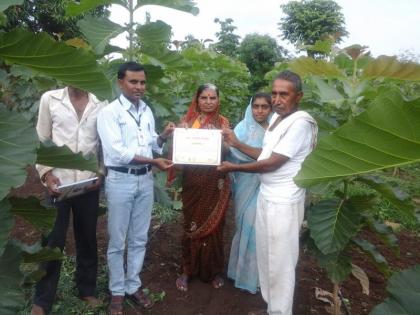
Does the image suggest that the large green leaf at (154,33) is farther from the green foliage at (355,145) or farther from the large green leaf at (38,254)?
the large green leaf at (38,254)

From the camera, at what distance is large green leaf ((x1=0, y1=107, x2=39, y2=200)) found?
909 millimetres

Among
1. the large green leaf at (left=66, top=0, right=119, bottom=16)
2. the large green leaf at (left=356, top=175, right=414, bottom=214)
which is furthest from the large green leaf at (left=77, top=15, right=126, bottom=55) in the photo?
the large green leaf at (left=356, top=175, right=414, bottom=214)

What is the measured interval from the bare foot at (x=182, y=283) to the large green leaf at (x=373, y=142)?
2634 mm

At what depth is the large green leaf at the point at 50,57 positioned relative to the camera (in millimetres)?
901

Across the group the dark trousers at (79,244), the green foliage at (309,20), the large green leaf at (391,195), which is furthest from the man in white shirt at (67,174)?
the green foliage at (309,20)

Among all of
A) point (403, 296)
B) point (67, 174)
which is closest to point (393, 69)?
point (403, 296)

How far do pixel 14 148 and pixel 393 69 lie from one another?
1750mm

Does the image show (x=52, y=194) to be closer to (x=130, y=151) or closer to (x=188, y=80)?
(x=130, y=151)

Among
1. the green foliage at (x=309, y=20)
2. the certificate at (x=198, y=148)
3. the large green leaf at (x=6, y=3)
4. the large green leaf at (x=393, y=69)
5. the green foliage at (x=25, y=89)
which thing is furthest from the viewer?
the green foliage at (x=309, y=20)

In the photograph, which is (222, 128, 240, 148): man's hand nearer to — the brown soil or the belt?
the belt

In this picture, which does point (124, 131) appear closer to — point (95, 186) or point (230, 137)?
point (95, 186)

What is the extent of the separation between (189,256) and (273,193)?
115cm

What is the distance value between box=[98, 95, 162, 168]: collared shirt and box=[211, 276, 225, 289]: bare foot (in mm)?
1203

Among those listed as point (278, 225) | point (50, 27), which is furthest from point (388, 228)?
point (50, 27)
